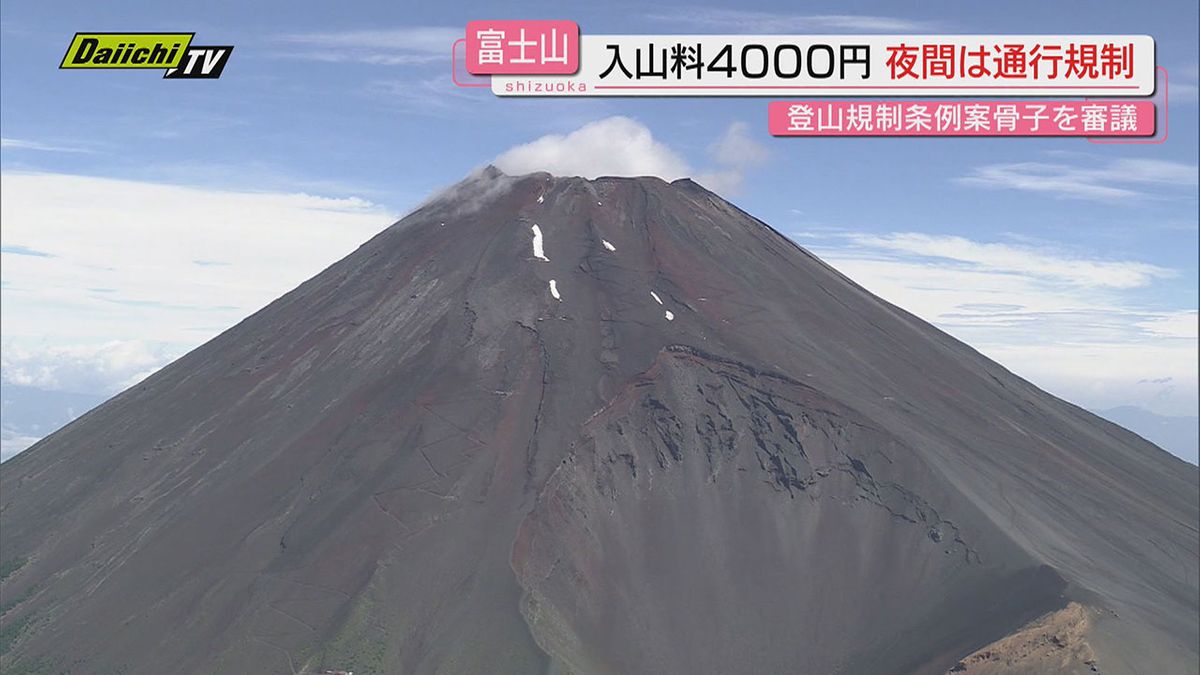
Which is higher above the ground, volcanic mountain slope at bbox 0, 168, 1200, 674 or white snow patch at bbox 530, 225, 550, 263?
white snow patch at bbox 530, 225, 550, 263

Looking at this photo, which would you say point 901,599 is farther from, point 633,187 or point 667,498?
point 633,187

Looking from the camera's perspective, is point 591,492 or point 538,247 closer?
point 591,492

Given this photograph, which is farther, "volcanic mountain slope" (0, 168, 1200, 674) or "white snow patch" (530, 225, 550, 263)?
"white snow patch" (530, 225, 550, 263)

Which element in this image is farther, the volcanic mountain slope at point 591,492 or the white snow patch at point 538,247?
the white snow patch at point 538,247

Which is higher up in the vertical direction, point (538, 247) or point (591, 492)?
point (538, 247)
